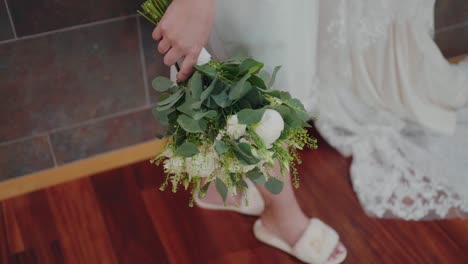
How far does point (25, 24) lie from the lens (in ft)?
3.81

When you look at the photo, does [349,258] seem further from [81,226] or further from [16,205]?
[16,205]

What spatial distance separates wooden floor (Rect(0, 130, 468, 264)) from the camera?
130 centimetres

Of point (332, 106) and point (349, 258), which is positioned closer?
point (349, 258)

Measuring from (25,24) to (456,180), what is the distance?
117 cm

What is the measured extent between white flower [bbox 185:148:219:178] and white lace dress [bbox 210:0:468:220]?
0.33m

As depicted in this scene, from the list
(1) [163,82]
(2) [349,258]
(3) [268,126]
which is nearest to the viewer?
(3) [268,126]

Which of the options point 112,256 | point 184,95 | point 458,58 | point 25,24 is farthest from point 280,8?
point 458,58

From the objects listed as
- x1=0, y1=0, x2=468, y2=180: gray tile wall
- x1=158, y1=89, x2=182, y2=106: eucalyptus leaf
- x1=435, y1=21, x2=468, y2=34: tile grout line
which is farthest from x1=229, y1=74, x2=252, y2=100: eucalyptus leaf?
x1=435, y1=21, x2=468, y2=34: tile grout line

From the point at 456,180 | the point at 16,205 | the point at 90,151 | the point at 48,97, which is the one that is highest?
the point at 48,97

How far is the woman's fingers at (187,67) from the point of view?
0.90 metres

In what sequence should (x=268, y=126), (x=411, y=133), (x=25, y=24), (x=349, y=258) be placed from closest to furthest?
(x=268, y=126), (x=25, y=24), (x=349, y=258), (x=411, y=133)

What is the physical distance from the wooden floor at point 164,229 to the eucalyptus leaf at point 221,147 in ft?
1.74

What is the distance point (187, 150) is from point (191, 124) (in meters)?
0.04

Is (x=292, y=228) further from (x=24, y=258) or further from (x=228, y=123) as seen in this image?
(x=24, y=258)
